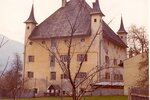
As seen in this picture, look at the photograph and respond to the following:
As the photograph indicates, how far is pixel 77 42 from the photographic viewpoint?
2.81 metres

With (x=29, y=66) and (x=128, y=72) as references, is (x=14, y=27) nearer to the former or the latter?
(x=128, y=72)

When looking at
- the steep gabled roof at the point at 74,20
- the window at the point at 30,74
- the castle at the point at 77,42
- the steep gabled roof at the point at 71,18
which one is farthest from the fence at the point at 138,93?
the window at the point at 30,74

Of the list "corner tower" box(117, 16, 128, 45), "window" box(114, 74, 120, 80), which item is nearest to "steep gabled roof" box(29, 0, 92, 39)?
"corner tower" box(117, 16, 128, 45)

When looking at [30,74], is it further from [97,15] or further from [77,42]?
[77,42]

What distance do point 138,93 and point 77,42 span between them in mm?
652

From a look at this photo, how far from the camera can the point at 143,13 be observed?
2.37 m

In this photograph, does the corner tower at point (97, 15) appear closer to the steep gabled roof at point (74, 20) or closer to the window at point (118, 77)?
the steep gabled roof at point (74, 20)

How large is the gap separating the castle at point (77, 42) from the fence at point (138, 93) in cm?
A: 23

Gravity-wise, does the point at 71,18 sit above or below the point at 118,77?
above

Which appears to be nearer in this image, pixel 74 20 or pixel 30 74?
pixel 74 20

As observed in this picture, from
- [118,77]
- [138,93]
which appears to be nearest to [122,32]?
[118,77]

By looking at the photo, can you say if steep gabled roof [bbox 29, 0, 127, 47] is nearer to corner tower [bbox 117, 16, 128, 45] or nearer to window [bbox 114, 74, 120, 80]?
corner tower [bbox 117, 16, 128, 45]

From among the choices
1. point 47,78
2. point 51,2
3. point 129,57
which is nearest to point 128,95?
point 129,57

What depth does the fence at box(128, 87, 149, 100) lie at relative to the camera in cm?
242
